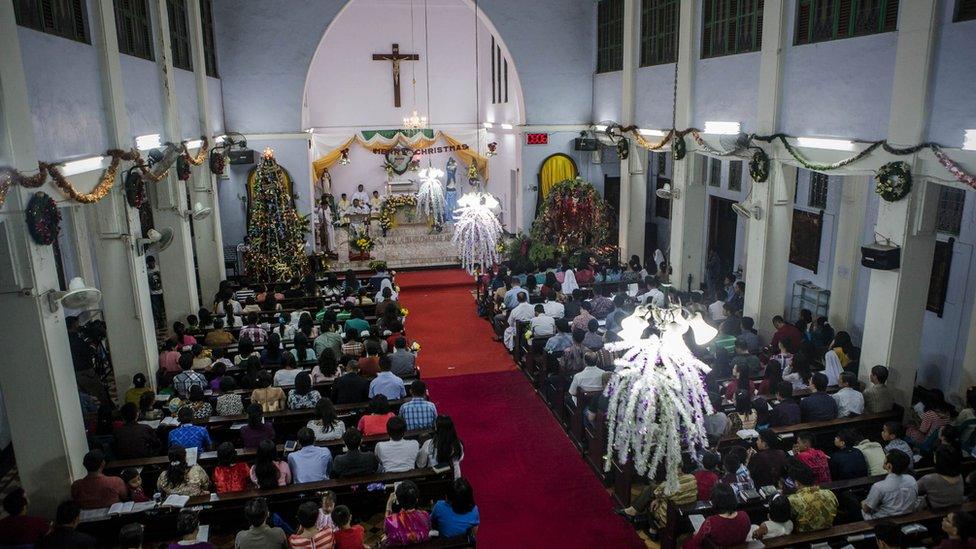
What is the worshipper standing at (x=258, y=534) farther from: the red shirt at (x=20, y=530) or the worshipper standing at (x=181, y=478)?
the red shirt at (x=20, y=530)

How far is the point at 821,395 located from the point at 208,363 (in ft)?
27.0

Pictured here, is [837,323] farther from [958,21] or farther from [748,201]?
[958,21]

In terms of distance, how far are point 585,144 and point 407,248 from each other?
247 inches

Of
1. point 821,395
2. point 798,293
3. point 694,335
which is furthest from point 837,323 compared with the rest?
point 694,335

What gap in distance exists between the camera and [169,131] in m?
12.0

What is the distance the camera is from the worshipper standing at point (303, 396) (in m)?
8.43

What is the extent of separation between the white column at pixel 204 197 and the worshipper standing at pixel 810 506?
12.7 meters

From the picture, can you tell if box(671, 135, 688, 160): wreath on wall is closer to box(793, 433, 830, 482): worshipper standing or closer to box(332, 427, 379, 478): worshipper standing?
box(793, 433, 830, 482): worshipper standing

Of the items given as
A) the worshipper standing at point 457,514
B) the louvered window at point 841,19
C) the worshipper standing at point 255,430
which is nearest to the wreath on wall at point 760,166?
the louvered window at point 841,19

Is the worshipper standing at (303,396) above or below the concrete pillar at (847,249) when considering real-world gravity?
below

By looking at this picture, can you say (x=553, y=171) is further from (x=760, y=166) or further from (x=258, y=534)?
(x=258, y=534)

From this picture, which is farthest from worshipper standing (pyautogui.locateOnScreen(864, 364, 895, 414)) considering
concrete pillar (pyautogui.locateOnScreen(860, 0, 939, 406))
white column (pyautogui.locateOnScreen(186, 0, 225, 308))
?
white column (pyautogui.locateOnScreen(186, 0, 225, 308))

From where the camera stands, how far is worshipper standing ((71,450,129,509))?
6469mm

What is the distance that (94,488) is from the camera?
649cm
